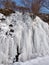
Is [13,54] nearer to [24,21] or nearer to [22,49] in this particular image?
[22,49]

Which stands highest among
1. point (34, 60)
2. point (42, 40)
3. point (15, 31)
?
point (15, 31)

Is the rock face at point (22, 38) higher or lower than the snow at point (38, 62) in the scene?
higher

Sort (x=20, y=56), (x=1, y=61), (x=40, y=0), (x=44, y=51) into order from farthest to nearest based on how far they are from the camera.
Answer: (x=40, y=0), (x=44, y=51), (x=20, y=56), (x=1, y=61)

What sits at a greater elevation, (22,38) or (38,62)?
(22,38)

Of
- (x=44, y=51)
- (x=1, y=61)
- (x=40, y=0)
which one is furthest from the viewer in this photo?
(x=40, y=0)

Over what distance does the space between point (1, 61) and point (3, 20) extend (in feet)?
2.58

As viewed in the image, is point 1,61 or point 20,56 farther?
point 20,56

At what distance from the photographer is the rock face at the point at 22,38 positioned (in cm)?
312

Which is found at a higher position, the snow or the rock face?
the rock face

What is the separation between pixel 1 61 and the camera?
3.01 m

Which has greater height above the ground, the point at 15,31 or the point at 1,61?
the point at 15,31

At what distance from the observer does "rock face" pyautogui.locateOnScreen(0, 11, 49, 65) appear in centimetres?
312

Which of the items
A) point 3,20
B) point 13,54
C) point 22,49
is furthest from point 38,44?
point 3,20

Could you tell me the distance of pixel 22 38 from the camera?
335 centimetres
